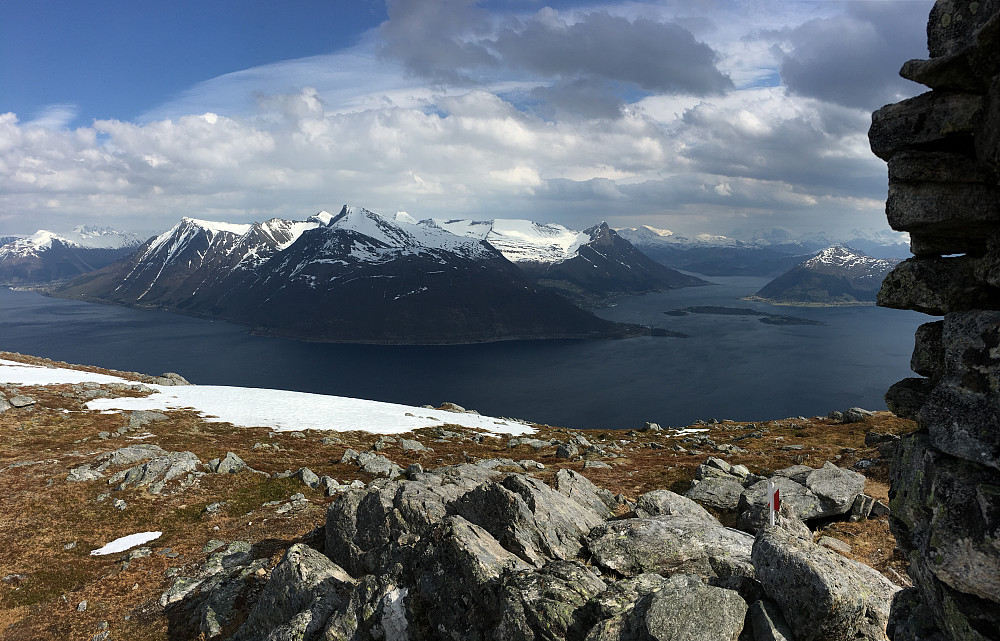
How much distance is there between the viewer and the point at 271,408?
53.7 metres

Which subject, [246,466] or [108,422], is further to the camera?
[108,422]

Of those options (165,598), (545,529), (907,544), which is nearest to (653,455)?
(545,529)

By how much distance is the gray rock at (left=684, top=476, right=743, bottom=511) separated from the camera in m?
24.5

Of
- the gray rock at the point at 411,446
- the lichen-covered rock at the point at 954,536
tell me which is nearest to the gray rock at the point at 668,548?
the lichen-covered rock at the point at 954,536

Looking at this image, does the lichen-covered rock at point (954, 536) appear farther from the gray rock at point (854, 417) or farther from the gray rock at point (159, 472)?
the gray rock at point (854, 417)

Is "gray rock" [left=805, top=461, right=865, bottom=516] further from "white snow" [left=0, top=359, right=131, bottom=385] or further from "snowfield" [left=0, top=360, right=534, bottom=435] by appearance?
"white snow" [left=0, top=359, right=131, bottom=385]

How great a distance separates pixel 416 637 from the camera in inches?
493

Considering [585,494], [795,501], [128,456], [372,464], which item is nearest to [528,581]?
[585,494]

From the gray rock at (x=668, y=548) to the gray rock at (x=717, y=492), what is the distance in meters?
8.71

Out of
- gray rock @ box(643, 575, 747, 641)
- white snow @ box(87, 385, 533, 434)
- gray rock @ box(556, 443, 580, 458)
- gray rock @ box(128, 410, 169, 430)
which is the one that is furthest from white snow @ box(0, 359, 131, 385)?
gray rock @ box(643, 575, 747, 641)

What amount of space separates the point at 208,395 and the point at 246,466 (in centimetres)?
2888

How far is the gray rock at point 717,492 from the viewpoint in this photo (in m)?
24.5

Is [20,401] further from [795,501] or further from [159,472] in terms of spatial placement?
[795,501]

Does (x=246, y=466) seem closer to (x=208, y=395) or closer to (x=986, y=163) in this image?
(x=208, y=395)
